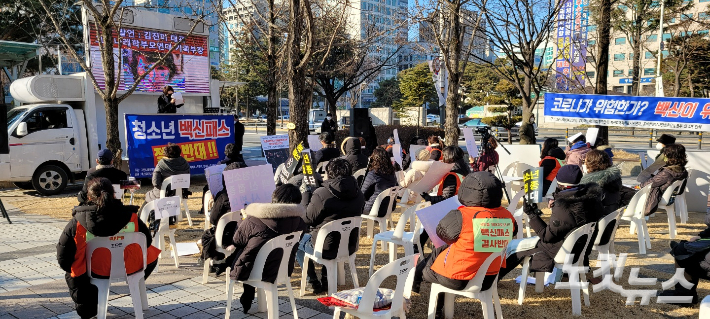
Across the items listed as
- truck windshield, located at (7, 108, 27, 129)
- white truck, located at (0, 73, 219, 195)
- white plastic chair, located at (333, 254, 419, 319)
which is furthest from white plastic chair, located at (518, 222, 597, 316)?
truck windshield, located at (7, 108, 27, 129)

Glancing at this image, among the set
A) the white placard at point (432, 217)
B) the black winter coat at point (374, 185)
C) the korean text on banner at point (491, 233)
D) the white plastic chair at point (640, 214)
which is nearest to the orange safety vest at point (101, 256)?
the white placard at point (432, 217)

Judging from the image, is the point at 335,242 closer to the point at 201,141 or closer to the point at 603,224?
the point at 603,224

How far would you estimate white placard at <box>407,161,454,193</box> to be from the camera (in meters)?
6.39

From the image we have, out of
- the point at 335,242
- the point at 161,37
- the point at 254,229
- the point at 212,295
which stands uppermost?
the point at 161,37

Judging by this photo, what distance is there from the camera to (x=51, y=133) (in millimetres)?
10477

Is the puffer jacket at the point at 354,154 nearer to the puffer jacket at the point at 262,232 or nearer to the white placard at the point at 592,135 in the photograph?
the puffer jacket at the point at 262,232

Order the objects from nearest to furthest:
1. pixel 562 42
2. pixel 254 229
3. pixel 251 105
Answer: pixel 254 229 < pixel 562 42 < pixel 251 105

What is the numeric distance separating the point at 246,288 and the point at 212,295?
2.21ft

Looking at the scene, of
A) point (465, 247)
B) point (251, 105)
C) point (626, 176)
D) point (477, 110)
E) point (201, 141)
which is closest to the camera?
point (465, 247)

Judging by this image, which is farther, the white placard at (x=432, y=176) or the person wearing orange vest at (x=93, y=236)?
the white placard at (x=432, y=176)

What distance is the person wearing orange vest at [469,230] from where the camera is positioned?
3.45 metres

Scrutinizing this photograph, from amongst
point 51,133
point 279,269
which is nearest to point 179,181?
point 279,269

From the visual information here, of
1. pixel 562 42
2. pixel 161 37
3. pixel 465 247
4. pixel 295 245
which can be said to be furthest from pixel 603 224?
pixel 562 42

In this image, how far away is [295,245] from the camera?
4113mm
